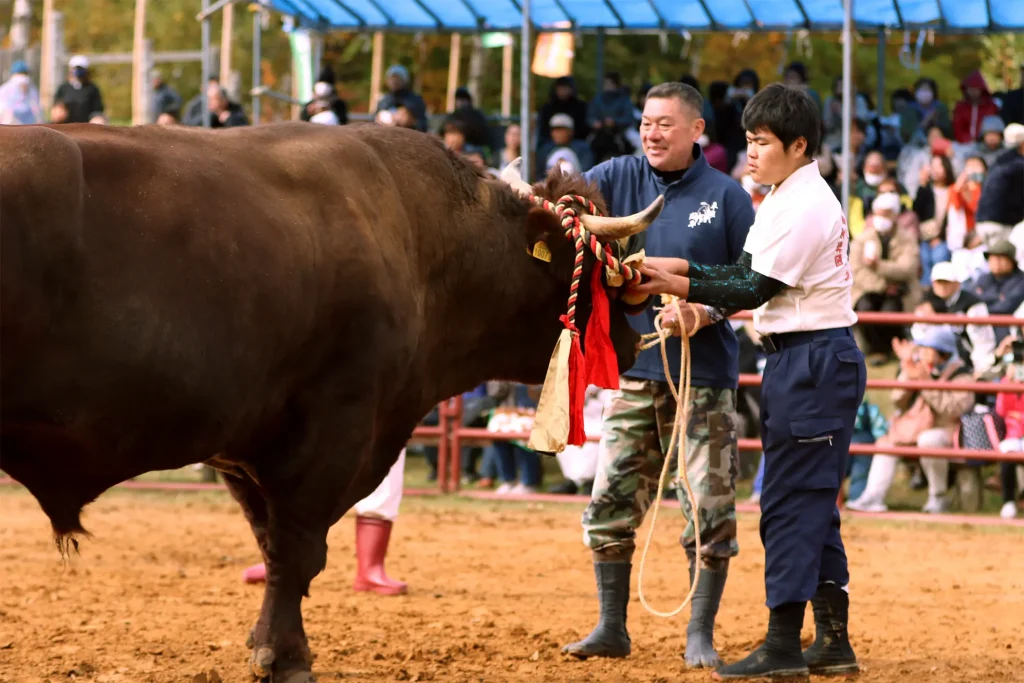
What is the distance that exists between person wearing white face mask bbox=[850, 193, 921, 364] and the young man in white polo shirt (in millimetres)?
7740

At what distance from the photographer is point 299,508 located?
189 inches

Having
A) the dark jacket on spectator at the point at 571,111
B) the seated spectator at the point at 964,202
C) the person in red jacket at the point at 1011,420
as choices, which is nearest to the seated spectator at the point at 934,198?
the seated spectator at the point at 964,202

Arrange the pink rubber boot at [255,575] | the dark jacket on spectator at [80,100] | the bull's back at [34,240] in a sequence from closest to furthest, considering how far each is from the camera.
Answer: the bull's back at [34,240], the pink rubber boot at [255,575], the dark jacket on spectator at [80,100]

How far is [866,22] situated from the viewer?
1445 cm

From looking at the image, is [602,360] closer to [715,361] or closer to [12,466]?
[715,361]

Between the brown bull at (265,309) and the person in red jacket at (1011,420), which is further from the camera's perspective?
the person in red jacket at (1011,420)

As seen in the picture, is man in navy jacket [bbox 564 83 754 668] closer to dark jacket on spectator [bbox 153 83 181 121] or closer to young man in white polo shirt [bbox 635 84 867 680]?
young man in white polo shirt [bbox 635 84 867 680]

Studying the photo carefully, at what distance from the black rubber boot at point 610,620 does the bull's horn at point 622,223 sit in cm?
141

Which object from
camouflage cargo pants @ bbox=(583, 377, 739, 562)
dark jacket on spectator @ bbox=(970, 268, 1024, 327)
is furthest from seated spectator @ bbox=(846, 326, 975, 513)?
camouflage cargo pants @ bbox=(583, 377, 739, 562)

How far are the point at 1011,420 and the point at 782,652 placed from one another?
5416 millimetres

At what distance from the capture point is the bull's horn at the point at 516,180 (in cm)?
563

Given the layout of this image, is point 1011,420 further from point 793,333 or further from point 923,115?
point 923,115

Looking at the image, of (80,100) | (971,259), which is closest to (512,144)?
(971,259)

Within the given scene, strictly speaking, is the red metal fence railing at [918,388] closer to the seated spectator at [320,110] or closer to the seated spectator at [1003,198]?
the seated spectator at [1003,198]
